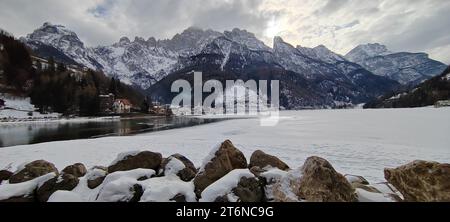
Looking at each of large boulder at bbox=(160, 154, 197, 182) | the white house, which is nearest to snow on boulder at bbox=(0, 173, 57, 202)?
large boulder at bbox=(160, 154, 197, 182)

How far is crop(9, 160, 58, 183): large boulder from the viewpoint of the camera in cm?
1155

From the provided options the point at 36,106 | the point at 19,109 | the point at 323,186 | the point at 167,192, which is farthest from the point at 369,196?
the point at 36,106

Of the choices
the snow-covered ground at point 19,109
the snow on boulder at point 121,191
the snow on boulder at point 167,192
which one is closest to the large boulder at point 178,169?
the snow on boulder at point 167,192

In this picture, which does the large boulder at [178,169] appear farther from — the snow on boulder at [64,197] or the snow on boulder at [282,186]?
the snow on boulder at [64,197]

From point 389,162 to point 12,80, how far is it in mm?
175501

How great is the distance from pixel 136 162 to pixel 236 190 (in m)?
5.13

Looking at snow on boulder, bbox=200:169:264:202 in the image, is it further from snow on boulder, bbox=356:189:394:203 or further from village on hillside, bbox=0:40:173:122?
village on hillside, bbox=0:40:173:122

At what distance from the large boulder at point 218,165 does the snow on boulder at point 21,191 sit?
5475 millimetres

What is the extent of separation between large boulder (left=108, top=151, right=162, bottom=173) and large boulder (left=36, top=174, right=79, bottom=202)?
4.95 ft

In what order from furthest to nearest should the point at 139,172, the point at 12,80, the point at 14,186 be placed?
1. the point at 12,80
2. the point at 139,172
3. the point at 14,186

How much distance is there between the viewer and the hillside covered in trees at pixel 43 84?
448ft
